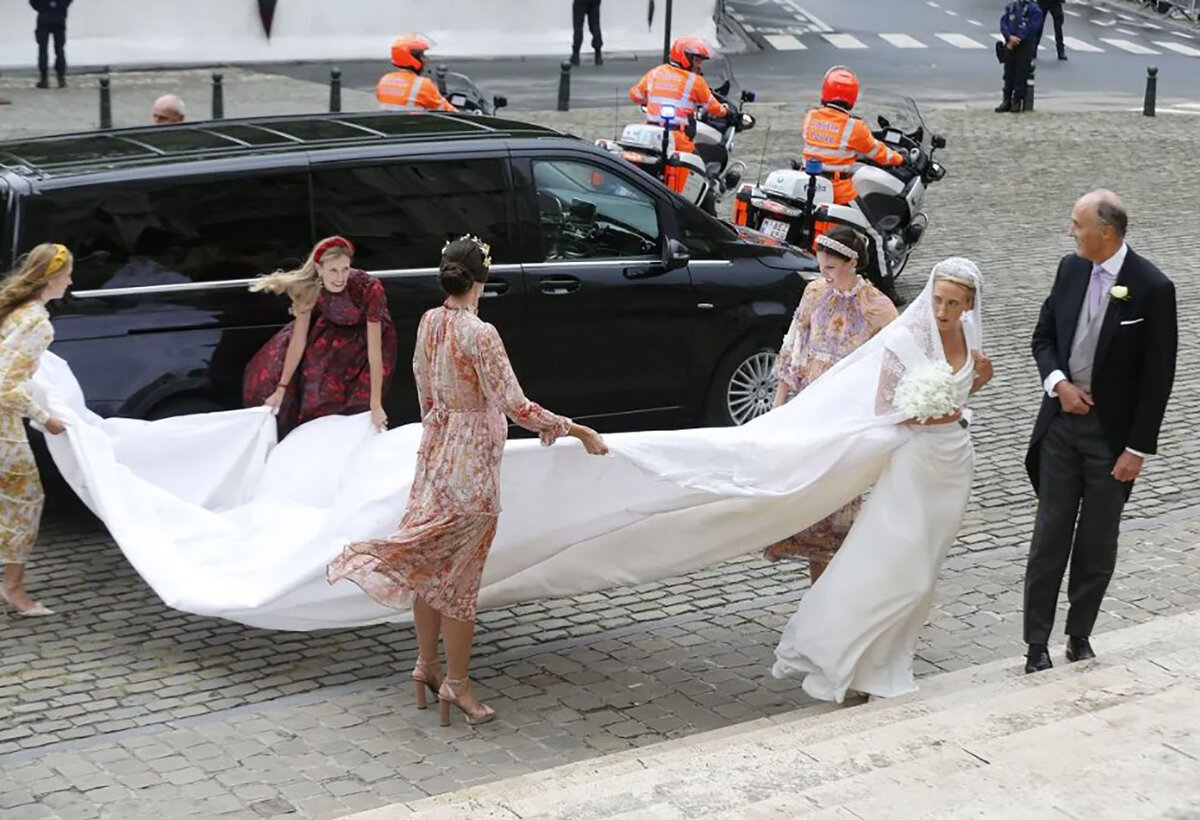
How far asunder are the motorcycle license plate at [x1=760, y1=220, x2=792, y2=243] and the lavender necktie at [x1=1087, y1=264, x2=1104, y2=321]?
7242 mm

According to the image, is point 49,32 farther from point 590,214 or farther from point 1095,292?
point 1095,292

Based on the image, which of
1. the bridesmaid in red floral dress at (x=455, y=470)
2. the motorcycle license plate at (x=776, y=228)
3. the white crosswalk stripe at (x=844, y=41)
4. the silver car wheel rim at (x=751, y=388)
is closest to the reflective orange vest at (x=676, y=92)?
the motorcycle license plate at (x=776, y=228)

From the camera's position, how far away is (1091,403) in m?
7.04

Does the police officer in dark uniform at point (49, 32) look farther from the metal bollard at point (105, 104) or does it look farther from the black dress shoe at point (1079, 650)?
the black dress shoe at point (1079, 650)

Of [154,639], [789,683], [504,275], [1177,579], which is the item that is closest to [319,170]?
[504,275]

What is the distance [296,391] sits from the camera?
29.0 ft

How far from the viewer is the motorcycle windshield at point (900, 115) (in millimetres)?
16405

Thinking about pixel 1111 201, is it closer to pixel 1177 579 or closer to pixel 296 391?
pixel 1177 579

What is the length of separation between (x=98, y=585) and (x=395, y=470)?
1.89 meters

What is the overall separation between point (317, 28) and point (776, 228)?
18.5 metres

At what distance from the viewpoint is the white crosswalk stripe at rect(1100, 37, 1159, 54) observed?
3733 centimetres

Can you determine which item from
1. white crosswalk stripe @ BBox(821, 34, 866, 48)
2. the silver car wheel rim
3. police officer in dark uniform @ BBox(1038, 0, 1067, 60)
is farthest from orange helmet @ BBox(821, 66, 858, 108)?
white crosswalk stripe @ BBox(821, 34, 866, 48)

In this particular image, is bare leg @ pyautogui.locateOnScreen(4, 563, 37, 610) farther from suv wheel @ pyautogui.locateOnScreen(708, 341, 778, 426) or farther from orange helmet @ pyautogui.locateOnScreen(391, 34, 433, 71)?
orange helmet @ pyautogui.locateOnScreen(391, 34, 433, 71)

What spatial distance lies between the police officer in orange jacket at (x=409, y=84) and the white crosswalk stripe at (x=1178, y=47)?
25.3m
